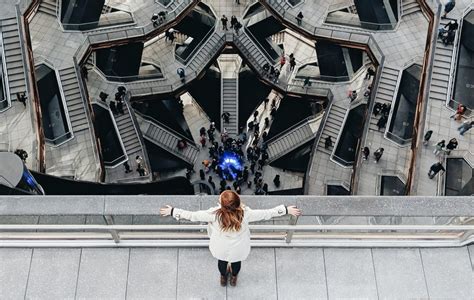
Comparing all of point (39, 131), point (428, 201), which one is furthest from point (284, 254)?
point (39, 131)

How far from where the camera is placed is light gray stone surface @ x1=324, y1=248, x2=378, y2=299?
27.7 feet

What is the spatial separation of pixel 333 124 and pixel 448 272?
69.8ft

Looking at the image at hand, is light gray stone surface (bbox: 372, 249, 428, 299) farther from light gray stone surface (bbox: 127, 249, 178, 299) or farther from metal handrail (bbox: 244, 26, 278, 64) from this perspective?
metal handrail (bbox: 244, 26, 278, 64)

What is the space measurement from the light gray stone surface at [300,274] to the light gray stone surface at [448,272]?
1.81 metres

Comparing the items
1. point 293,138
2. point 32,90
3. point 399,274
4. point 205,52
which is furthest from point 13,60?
point 399,274

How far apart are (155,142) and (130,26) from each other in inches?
283

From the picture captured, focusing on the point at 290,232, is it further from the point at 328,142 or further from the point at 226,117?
the point at 226,117

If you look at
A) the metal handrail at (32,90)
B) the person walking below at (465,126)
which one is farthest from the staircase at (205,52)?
the person walking below at (465,126)

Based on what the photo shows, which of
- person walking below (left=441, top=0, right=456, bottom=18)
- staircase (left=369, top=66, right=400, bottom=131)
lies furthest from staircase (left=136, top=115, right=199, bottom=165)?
person walking below (left=441, top=0, right=456, bottom=18)

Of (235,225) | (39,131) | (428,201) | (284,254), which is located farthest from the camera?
(39,131)

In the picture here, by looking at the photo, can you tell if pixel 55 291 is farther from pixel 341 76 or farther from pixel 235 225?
pixel 341 76

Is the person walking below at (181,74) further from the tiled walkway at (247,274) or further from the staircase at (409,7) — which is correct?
the tiled walkway at (247,274)

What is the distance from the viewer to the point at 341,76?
3162cm

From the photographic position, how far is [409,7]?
29.5 meters
